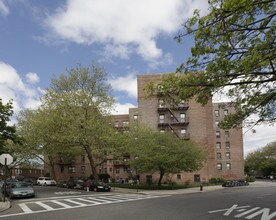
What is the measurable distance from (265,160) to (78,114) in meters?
74.0

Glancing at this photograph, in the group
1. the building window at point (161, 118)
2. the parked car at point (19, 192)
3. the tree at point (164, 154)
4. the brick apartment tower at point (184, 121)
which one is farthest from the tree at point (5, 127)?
the building window at point (161, 118)

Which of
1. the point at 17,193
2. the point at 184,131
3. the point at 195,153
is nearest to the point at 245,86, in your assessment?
the point at 17,193

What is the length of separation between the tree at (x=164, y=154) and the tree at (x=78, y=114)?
3.43 metres

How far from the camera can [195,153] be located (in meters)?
38.3

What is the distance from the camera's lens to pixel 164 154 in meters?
36.7

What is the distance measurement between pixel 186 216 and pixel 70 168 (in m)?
65.3

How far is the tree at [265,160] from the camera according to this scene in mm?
91125

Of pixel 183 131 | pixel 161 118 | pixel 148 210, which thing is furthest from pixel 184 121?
pixel 148 210

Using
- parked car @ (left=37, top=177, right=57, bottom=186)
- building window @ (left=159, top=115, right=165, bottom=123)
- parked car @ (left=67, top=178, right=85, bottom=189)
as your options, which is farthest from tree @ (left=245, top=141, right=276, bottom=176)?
parked car @ (left=67, top=178, right=85, bottom=189)

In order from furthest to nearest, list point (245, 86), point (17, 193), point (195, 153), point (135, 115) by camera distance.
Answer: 1. point (135, 115)
2. point (195, 153)
3. point (17, 193)
4. point (245, 86)

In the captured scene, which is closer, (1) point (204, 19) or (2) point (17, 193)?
(1) point (204, 19)

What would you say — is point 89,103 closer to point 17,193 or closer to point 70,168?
point 17,193

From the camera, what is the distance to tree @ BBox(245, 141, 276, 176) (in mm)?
91125

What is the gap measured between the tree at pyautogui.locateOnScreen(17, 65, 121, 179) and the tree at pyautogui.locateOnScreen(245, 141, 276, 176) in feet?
218
